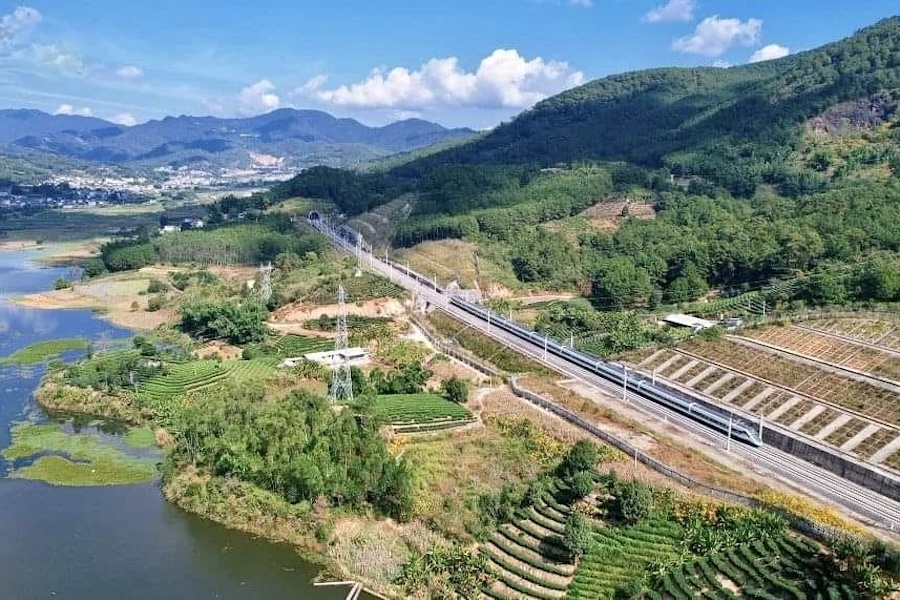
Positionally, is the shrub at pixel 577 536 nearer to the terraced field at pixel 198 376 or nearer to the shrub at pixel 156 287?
the terraced field at pixel 198 376

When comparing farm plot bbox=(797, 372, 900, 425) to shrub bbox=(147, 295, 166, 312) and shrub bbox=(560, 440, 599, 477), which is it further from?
shrub bbox=(147, 295, 166, 312)

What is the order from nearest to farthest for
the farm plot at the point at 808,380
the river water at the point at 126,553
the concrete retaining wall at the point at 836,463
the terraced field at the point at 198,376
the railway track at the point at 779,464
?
the river water at the point at 126,553
the railway track at the point at 779,464
the concrete retaining wall at the point at 836,463
the farm plot at the point at 808,380
the terraced field at the point at 198,376

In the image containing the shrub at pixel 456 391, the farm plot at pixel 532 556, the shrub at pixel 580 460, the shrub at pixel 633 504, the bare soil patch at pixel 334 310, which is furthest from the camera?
the bare soil patch at pixel 334 310

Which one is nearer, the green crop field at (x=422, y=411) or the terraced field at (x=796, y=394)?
the terraced field at (x=796, y=394)

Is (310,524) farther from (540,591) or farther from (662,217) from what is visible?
(662,217)

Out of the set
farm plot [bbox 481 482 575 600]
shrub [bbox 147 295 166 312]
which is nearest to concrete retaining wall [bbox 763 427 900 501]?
farm plot [bbox 481 482 575 600]

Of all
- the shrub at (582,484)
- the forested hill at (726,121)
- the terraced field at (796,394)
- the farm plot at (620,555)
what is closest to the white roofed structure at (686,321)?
the terraced field at (796,394)
